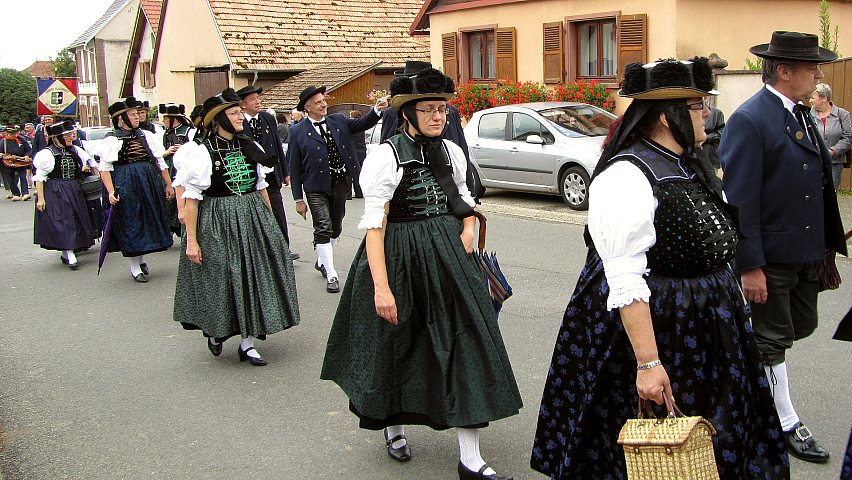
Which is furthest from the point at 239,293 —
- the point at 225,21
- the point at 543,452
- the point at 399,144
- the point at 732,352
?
the point at 225,21

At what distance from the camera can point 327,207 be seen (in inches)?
336

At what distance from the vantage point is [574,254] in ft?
31.1

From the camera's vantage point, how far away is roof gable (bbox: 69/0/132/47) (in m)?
49.4

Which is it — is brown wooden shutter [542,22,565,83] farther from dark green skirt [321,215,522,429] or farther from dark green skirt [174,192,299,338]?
dark green skirt [321,215,522,429]

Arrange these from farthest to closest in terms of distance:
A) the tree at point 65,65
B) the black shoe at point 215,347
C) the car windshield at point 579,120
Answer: the tree at point 65,65 < the car windshield at point 579,120 < the black shoe at point 215,347

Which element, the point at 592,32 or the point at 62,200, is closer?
the point at 62,200

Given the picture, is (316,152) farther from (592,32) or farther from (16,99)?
(16,99)

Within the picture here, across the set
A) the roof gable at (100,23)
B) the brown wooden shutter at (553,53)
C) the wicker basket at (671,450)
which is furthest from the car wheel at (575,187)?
the roof gable at (100,23)

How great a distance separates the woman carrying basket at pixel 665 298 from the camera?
111 inches

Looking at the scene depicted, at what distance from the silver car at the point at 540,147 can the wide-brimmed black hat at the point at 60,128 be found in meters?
6.16

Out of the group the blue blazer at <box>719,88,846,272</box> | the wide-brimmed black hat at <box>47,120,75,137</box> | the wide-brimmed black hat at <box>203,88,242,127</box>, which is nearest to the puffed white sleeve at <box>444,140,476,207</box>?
the blue blazer at <box>719,88,846,272</box>

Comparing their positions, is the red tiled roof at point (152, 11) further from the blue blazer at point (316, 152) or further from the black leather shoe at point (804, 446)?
the black leather shoe at point (804, 446)

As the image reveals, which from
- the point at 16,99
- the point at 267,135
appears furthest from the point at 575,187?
the point at 16,99

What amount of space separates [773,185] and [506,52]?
15633mm
